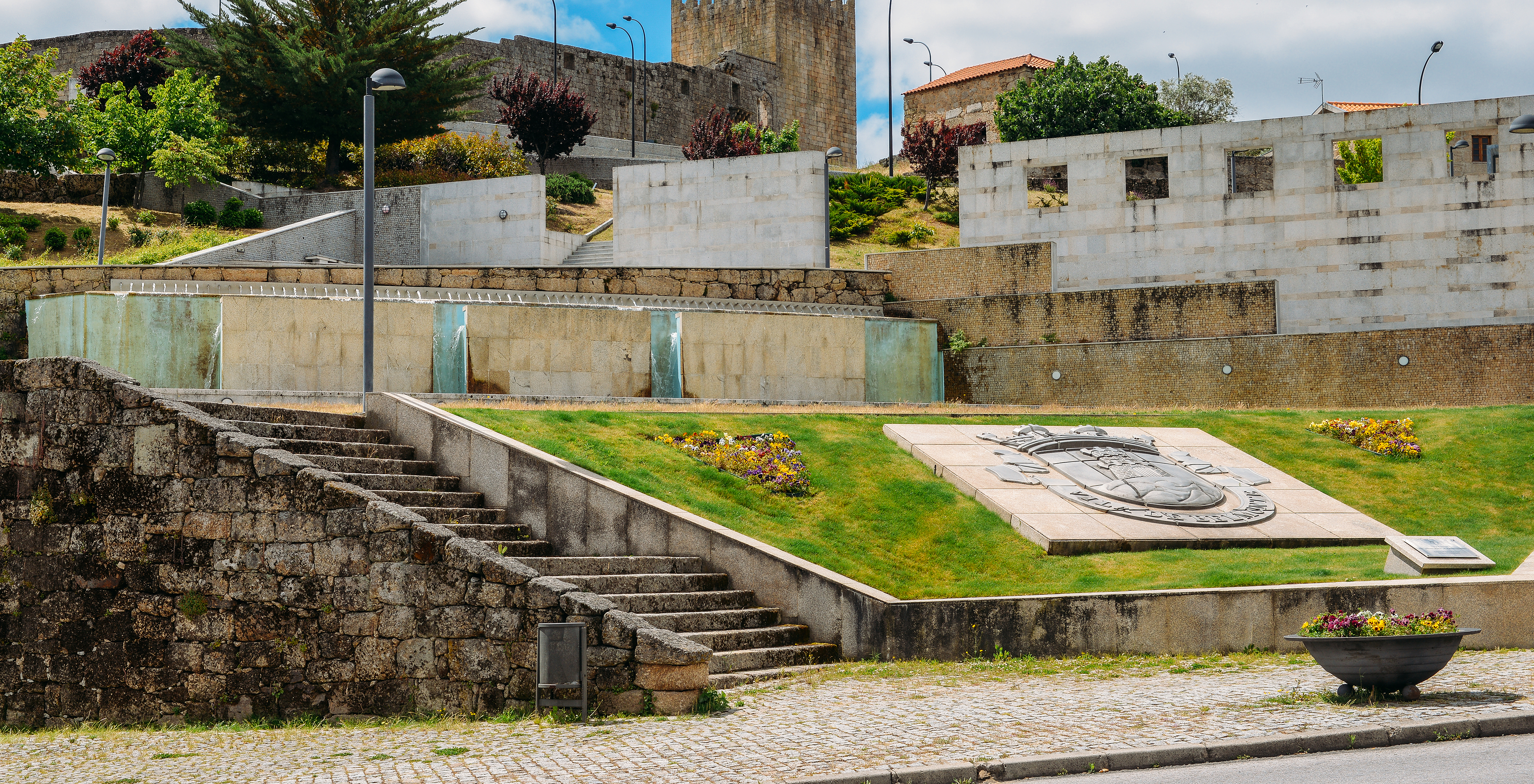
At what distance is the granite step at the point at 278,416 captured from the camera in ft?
37.2

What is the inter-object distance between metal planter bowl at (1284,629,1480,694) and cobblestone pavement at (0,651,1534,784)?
19 centimetres

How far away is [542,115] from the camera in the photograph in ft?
134

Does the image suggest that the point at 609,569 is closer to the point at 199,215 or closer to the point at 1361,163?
the point at 199,215

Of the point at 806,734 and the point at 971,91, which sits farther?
the point at 971,91

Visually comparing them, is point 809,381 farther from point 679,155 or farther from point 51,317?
point 679,155

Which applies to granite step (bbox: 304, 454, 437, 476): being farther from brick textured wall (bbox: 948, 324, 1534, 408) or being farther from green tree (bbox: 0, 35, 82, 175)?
green tree (bbox: 0, 35, 82, 175)

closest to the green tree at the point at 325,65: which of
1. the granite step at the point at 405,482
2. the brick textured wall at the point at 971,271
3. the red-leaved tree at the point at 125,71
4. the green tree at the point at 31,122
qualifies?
the green tree at the point at 31,122

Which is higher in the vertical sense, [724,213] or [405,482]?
[724,213]

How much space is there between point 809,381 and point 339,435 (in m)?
9.25

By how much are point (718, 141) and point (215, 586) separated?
115ft

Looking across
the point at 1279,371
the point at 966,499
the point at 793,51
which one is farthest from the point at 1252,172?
the point at 966,499

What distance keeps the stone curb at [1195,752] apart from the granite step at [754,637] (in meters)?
3.41

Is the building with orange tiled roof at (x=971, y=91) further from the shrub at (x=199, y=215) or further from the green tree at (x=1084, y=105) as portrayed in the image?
the shrub at (x=199, y=215)

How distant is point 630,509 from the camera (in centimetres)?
1131
